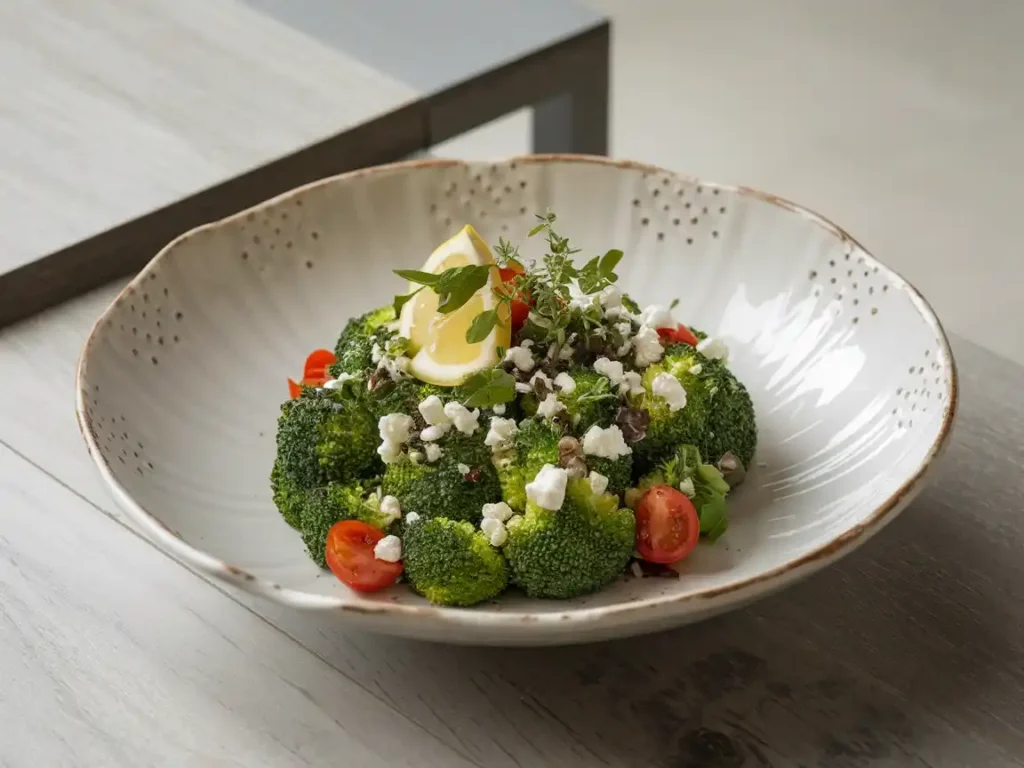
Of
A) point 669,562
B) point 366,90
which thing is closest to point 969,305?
point 366,90

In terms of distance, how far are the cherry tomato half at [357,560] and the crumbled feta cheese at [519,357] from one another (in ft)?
0.62

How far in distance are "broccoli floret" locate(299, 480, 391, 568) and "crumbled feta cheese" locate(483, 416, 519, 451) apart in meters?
0.11

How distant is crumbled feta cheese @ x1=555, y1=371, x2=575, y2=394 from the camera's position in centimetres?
104

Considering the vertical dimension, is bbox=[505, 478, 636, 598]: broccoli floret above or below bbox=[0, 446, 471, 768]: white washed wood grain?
above

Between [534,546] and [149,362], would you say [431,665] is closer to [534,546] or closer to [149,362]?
[534,546]

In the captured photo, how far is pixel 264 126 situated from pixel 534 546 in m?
1.01

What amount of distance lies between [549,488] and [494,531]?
59mm

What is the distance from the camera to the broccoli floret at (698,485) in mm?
1037

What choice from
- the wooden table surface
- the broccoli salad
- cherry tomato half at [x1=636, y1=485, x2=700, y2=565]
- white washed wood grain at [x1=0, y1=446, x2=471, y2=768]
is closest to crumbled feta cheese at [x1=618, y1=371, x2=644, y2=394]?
the broccoli salad

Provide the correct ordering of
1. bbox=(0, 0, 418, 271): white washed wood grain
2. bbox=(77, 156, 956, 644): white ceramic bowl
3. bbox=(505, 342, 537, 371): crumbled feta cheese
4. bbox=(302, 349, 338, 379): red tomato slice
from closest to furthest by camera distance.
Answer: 1. bbox=(77, 156, 956, 644): white ceramic bowl
2. bbox=(505, 342, 537, 371): crumbled feta cheese
3. bbox=(302, 349, 338, 379): red tomato slice
4. bbox=(0, 0, 418, 271): white washed wood grain

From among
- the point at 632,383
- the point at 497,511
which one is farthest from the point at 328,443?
the point at 632,383

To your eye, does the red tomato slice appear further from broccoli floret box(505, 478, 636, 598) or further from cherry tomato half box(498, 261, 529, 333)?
broccoli floret box(505, 478, 636, 598)

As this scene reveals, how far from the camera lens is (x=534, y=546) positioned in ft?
3.19

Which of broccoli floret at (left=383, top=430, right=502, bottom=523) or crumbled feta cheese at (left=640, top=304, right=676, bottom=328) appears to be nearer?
broccoli floret at (left=383, top=430, right=502, bottom=523)
